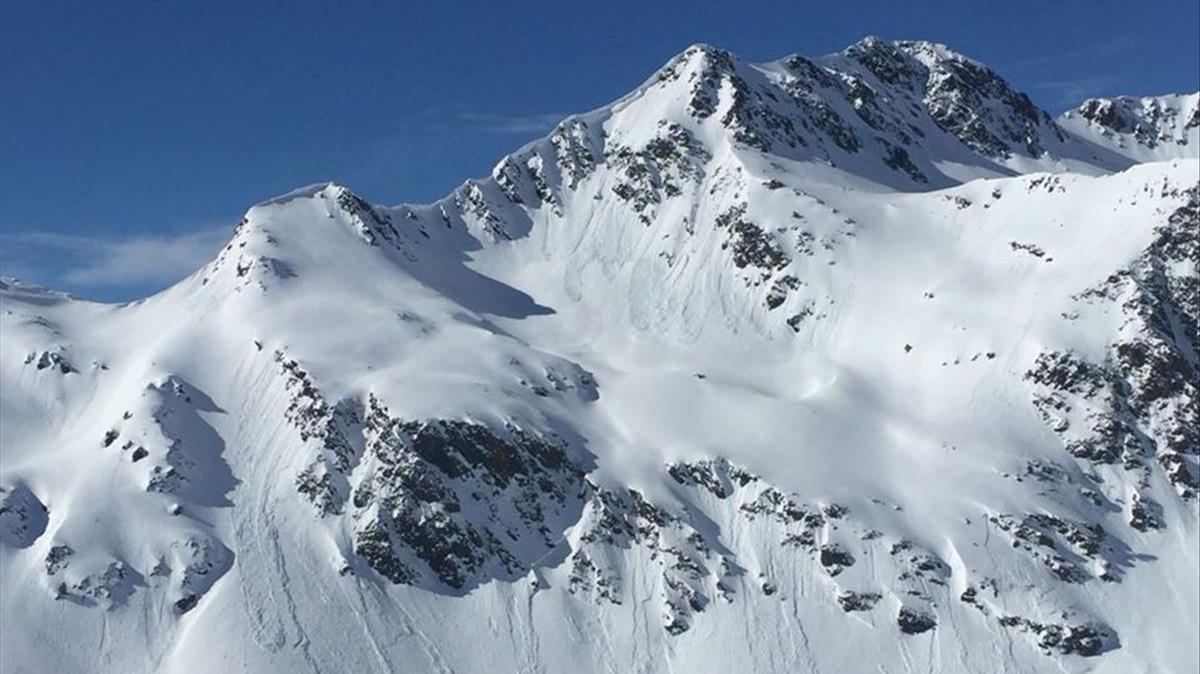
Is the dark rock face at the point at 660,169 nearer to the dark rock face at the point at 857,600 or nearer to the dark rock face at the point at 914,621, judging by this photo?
the dark rock face at the point at 857,600

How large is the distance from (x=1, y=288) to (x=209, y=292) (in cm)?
3147

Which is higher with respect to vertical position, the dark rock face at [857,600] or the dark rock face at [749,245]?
the dark rock face at [749,245]

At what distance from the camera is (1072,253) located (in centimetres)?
14400

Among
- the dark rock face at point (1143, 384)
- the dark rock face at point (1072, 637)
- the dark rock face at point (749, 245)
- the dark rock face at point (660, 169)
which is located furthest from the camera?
the dark rock face at point (660, 169)

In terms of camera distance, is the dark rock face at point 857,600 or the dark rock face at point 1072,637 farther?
the dark rock face at point 857,600

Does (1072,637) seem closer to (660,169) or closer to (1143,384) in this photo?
(1143,384)

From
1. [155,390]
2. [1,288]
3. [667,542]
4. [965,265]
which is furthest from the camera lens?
[1,288]

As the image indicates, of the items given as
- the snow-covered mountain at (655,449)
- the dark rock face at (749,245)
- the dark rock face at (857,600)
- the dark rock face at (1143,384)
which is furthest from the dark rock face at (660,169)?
the dark rock face at (857,600)

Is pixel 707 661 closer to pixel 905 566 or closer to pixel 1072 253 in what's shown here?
pixel 905 566

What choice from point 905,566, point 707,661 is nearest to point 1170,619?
point 905,566

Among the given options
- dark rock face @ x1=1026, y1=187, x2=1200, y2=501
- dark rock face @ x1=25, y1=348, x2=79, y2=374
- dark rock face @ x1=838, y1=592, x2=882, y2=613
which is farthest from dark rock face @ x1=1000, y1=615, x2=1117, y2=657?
dark rock face @ x1=25, y1=348, x2=79, y2=374

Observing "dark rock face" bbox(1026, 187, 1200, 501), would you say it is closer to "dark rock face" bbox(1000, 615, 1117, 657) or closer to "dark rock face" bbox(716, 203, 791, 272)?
"dark rock face" bbox(1000, 615, 1117, 657)

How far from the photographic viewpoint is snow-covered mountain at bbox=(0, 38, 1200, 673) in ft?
381

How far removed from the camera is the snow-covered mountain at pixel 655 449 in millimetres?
116188
